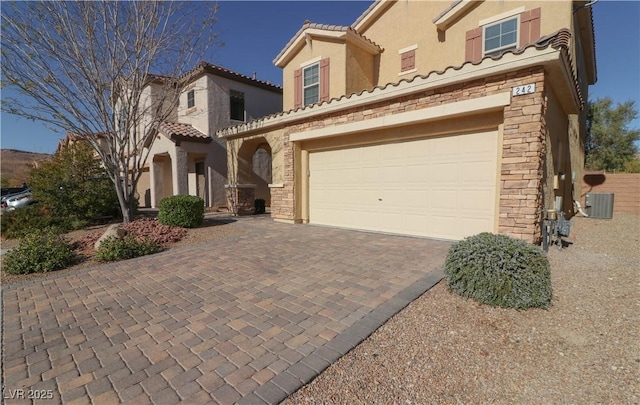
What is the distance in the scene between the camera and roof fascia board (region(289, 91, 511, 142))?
18.8ft

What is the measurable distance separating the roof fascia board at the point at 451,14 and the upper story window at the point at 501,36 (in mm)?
943

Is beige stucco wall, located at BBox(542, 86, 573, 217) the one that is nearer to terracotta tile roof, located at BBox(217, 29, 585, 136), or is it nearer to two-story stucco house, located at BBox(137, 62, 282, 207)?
terracotta tile roof, located at BBox(217, 29, 585, 136)

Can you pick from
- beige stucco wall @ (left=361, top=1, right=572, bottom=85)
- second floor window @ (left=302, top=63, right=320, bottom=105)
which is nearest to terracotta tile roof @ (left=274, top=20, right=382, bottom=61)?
beige stucco wall @ (left=361, top=1, right=572, bottom=85)

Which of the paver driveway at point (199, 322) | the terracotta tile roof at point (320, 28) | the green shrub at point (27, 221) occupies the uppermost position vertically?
the terracotta tile roof at point (320, 28)

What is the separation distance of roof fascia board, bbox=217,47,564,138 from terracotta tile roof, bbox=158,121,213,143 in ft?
19.3

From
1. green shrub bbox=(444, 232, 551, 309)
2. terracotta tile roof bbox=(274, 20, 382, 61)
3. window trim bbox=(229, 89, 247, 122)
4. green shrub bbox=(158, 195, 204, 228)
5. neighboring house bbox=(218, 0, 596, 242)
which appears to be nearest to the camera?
green shrub bbox=(444, 232, 551, 309)

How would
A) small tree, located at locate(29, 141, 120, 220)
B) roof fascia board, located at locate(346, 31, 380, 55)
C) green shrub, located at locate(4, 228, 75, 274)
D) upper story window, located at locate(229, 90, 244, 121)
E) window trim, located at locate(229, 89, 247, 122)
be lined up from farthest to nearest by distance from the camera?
upper story window, located at locate(229, 90, 244, 121), window trim, located at locate(229, 89, 247, 122), roof fascia board, located at locate(346, 31, 380, 55), small tree, located at locate(29, 141, 120, 220), green shrub, located at locate(4, 228, 75, 274)

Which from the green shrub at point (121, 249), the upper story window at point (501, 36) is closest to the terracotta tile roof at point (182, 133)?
the green shrub at point (121, 249)

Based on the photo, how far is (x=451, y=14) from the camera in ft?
30.6

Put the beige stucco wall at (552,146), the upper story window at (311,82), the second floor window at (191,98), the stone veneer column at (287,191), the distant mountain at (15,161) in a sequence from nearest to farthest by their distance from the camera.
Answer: the beige stucco wall at (552,146) < the stone veneer column at (287,191) < the upper story window at (311,82) < the second floor window at (191,98) < the distant mountain at (15,161)

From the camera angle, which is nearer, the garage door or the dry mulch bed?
the dry mulch bed

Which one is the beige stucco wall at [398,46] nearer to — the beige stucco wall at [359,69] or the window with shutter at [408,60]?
the beige stucco wall at [359,69]

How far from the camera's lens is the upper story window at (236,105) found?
14.9 metres

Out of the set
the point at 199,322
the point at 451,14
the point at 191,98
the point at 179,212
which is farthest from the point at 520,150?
the point at 191,98
